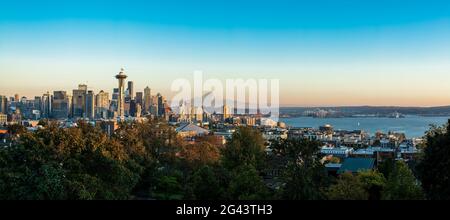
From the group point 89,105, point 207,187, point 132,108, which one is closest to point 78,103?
point 89,105

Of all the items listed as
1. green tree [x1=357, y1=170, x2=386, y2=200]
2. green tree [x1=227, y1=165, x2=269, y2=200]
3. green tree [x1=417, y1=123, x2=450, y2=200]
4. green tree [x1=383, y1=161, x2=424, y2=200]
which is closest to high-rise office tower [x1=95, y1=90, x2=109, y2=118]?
green tree [x1=227, y1=165, x2=269, y2=200]

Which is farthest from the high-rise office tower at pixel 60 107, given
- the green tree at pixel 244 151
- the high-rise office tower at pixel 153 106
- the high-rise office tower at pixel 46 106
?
the green tree at pixel 244 151

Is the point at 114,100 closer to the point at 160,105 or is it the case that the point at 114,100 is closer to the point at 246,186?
the point at 160,105

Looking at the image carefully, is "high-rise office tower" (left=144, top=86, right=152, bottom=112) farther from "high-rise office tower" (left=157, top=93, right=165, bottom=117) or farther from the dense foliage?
the dense foliage
